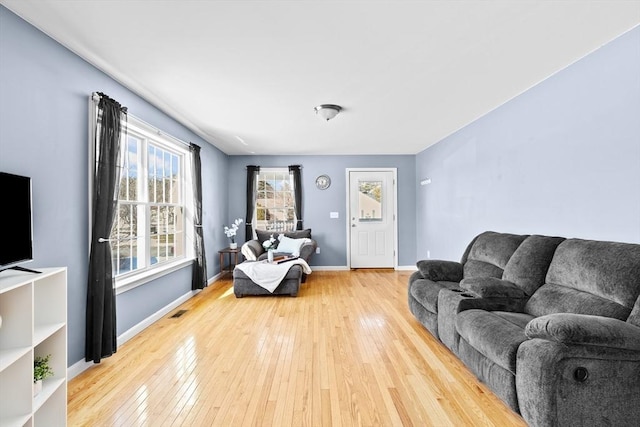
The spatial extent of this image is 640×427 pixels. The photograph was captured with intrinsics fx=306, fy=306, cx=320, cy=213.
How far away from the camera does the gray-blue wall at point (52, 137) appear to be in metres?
1.91

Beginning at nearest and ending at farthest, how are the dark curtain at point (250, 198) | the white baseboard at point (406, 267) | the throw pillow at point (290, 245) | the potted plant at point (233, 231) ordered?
the throw pillow at point (290, 245) < the potted plant at point (233, 231) < the dark curtain at point (250, 198) < the white baseboard at point (406, 267)

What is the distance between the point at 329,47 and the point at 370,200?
4.51 metres

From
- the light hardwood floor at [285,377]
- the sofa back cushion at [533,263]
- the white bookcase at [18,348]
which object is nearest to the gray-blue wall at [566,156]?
the sofa back cushion at [533,263]

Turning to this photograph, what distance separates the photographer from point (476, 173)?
418 cm

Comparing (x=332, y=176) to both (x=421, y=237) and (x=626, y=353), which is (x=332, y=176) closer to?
(x=421, y=237)

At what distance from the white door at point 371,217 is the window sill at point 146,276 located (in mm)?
3540

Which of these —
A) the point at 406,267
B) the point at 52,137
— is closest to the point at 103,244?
the point at 52,137

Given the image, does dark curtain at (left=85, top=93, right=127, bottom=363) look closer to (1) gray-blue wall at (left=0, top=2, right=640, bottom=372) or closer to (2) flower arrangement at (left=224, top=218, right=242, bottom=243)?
(1) gray-blue wall at (left=0, top=2, right=640, bottom=372)

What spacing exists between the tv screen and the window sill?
1311 mm

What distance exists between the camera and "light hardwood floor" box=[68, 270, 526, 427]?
1894mm

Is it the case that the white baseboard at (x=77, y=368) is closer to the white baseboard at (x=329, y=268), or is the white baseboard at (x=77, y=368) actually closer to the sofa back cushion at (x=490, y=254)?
the sofa back cushion at (x=490, y=254)

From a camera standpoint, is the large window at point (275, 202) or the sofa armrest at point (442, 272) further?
the large window at point (275, 202)

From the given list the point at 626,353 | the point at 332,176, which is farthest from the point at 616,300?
the point at 332,176

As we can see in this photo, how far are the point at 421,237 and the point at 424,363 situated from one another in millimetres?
4050
